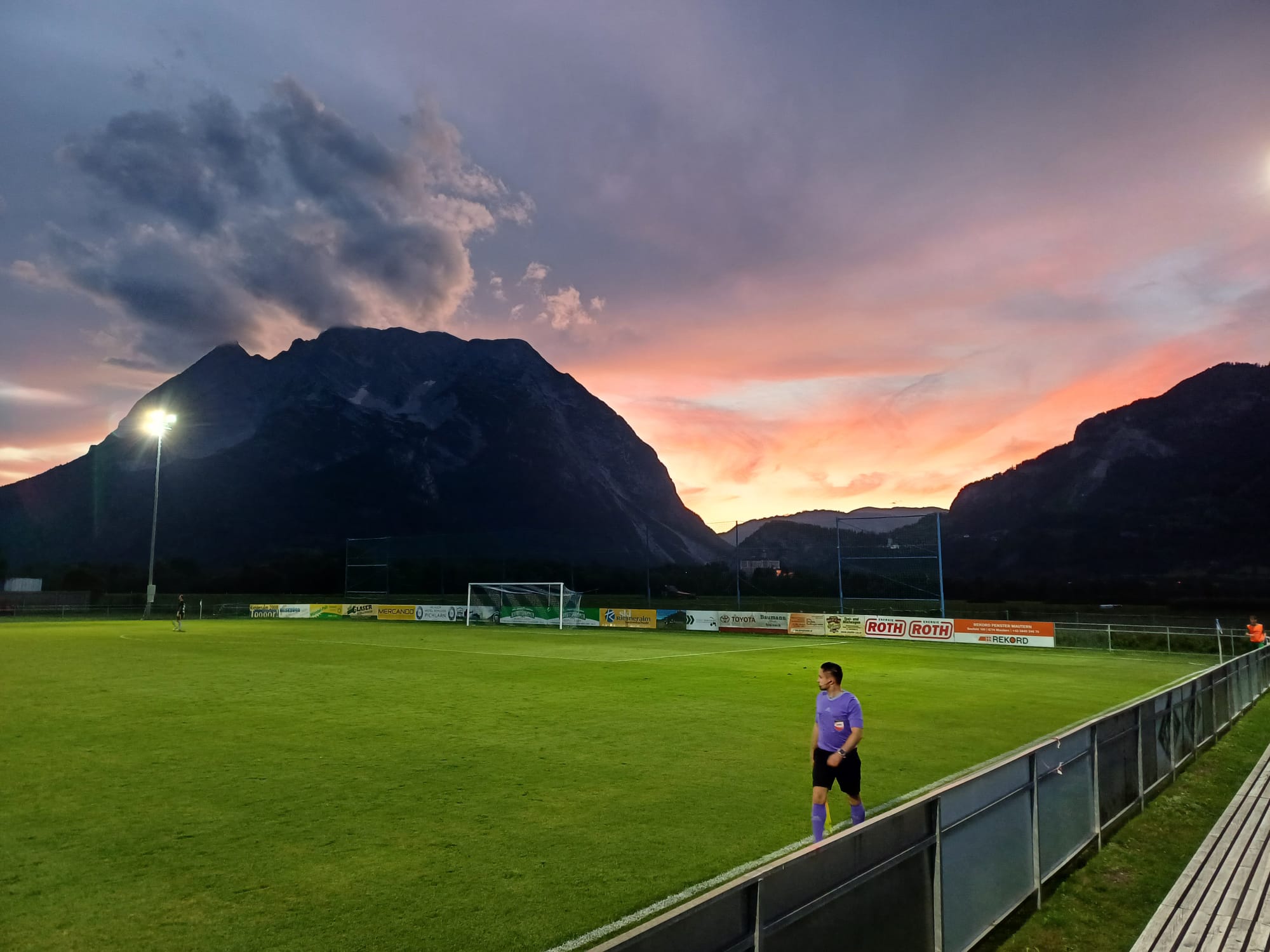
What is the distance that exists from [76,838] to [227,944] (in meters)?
3.68

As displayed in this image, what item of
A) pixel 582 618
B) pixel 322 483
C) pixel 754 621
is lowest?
pixel 582 618

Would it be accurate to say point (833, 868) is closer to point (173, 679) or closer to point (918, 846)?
point (918, 846)

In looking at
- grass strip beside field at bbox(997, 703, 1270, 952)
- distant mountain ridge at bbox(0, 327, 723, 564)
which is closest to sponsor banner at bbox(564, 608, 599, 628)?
grass strip beside field at bbox(997, 703, 1270, 952)

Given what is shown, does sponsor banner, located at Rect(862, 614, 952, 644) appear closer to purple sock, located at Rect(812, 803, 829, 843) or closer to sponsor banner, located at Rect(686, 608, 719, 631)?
sponsor banner, located at Rect(686, 608, 719, 631)

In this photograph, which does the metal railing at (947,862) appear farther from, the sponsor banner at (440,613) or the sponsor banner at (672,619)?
the sponsor banner at (440,613)

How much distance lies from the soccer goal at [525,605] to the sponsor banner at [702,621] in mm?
A: 8812

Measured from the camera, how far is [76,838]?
8.13m

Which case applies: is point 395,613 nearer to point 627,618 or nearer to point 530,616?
point 530,616

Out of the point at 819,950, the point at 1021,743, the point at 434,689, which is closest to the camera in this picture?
the point at 819,950

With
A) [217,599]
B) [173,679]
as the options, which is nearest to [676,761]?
[173,679]

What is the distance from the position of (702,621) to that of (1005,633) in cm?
1795

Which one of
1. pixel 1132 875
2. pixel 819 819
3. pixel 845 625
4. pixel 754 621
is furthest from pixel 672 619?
pixel 1132 875

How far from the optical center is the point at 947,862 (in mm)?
5203

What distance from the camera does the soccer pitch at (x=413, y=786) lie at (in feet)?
21.0
